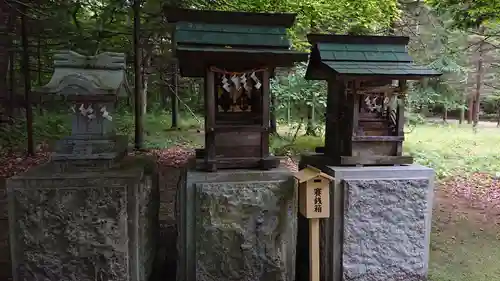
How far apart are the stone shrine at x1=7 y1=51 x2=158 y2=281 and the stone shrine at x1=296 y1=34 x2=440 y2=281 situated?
89.1 inches

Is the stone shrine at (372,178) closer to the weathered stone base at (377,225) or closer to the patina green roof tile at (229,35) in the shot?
the weathered stone base at (377,225)

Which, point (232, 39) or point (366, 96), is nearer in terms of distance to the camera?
point (232, 39)

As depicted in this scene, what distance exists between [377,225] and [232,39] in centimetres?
276

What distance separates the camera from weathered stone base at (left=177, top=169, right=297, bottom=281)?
Answer: 4.05 m

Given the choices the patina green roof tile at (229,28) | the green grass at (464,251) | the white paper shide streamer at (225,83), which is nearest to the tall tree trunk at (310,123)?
the green grass at (464,251)

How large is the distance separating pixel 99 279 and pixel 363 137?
3.40m

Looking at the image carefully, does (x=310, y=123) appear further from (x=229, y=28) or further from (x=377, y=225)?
(x=229, y=28)

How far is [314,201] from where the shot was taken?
3.95 m

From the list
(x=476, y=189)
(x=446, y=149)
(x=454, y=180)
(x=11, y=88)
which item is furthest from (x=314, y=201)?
(x=11, y=88)

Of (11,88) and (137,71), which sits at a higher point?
(137,71)

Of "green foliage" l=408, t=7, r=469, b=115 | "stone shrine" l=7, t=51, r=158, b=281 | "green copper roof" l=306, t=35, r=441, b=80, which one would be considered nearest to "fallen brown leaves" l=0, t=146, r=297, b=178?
"green copper roof" l=306, t=35, r=441, b=80

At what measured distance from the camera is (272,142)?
10.9 metres

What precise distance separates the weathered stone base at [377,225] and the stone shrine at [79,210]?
225cm

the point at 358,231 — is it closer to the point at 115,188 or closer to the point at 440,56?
the point at 115,188
